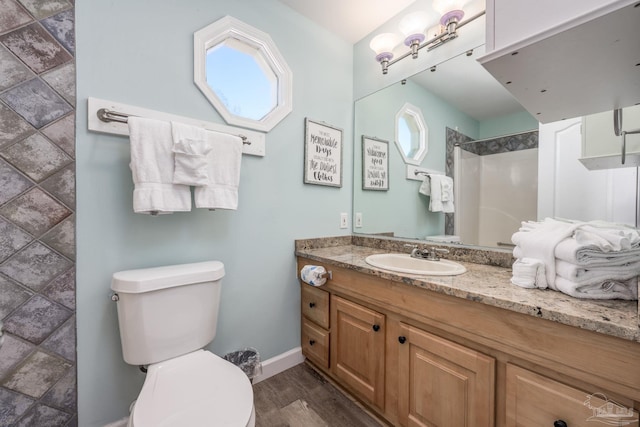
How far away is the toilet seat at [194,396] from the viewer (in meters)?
0.78

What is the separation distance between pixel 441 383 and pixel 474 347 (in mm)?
218

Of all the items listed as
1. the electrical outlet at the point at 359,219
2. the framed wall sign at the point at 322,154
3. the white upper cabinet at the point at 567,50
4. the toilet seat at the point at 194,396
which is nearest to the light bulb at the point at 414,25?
the framed wall sign at the point at 322,154

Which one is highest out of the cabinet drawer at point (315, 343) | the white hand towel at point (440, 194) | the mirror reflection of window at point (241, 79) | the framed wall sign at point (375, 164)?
the mirror reflection of window at point (241, 79)

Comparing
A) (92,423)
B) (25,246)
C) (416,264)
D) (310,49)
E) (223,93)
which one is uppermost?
(310,49)

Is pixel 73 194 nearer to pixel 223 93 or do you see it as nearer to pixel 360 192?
pixel 223 93

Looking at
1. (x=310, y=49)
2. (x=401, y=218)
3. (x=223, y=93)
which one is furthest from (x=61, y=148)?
(x=401, y=218)

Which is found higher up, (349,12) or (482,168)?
(349,12)

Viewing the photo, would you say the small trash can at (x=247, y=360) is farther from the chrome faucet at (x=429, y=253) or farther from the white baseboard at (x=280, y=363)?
the chrome faucet at (x=429, y=253)

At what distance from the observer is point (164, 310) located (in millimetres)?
1102

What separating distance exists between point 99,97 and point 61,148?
266 mm

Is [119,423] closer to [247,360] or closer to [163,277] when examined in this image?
[247,360]

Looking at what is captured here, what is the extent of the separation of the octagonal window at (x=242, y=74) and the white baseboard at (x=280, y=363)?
57.7 inches

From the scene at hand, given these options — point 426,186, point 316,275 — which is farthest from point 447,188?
point 316,275

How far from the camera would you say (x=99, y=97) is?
1116 millimetres
